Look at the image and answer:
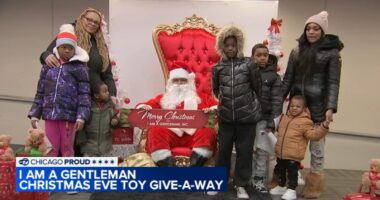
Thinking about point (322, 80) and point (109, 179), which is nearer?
point (109, 179)

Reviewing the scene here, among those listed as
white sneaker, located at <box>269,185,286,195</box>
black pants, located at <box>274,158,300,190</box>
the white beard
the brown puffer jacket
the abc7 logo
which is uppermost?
the white beard

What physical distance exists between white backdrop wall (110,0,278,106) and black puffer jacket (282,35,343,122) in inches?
61.5

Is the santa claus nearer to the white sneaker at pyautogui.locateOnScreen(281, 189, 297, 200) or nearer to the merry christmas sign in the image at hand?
the merry christmas sign

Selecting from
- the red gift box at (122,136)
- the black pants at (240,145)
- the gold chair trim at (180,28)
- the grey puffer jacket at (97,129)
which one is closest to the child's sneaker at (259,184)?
the black pants at (240,145)

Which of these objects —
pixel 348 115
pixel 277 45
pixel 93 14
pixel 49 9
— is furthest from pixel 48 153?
pixel 348 115

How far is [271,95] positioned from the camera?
4.61 metres

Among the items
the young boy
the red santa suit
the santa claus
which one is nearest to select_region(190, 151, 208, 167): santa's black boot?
the santa claus

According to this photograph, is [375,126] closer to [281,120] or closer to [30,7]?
[281,120]

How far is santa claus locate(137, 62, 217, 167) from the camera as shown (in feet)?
15.1

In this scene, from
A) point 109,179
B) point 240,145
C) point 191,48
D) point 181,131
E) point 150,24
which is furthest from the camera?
point 150,24

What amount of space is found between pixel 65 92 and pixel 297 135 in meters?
2.50

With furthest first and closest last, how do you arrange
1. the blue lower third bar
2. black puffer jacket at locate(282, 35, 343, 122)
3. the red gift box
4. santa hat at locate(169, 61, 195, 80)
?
santa hat at locate(169, 61, 195, 80), the red gift box, black puffer jacket at locate(282, 35, 343, 122), the blue lower third bar

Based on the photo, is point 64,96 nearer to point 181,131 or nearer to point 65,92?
point 65,92

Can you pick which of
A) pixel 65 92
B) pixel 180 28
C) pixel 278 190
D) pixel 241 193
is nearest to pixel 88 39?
→ pixel 65 92
